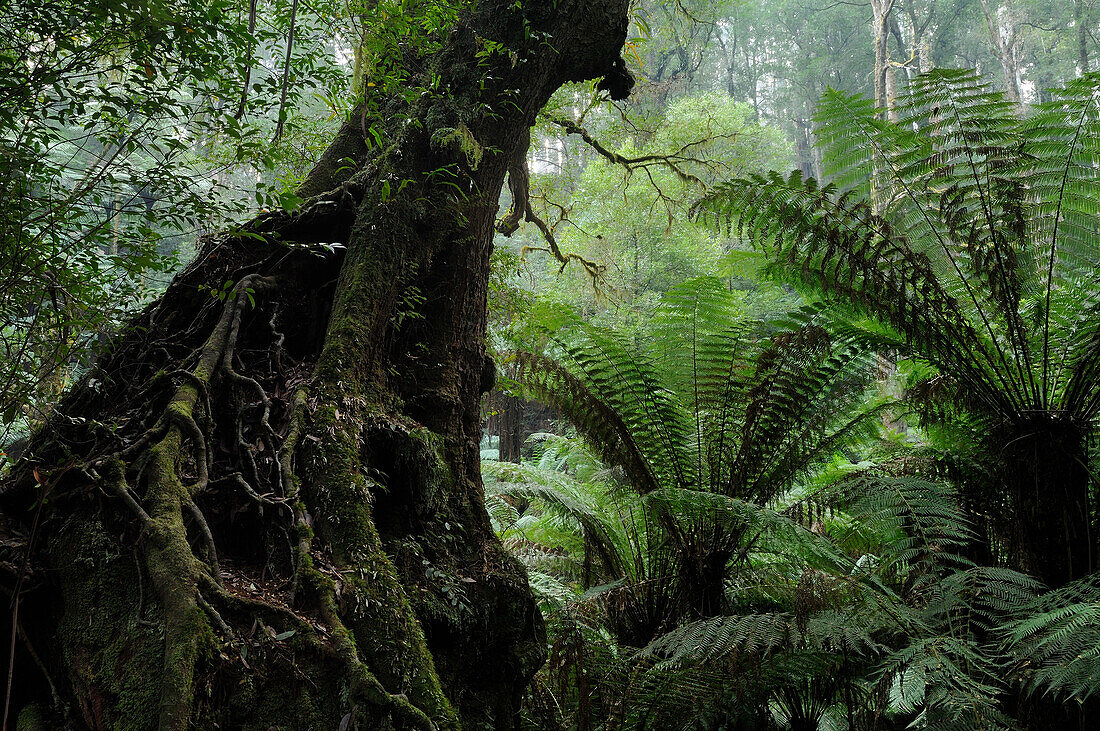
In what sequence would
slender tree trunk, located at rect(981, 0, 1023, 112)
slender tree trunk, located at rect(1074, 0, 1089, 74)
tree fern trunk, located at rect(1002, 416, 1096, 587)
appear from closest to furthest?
tree fern trunk, located at rect(1002, 416, 1096, 587), slender tree trunk, located at rect(981, 0, 1023, 112), slender tree trunk, located at rect(1074, 0, 1089, 74)

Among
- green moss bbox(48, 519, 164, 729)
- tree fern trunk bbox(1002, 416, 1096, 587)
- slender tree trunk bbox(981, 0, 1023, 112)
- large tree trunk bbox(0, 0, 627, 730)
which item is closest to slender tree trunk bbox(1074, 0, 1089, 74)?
slender tree trunk bbox(981, 0, 1023, 112)

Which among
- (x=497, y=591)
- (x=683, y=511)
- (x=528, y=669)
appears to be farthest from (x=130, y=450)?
(x=683, y=511)

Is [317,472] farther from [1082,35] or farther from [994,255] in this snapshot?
[1082,35]

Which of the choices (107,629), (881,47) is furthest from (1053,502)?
(881,47)

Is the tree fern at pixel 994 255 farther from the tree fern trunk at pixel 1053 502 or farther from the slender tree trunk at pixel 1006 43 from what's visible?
the slender tree trunk at pixel 1006 43

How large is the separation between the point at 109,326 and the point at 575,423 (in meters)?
2.05

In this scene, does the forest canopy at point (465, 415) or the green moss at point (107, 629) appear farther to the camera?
the forest canopy at point (465, 415)

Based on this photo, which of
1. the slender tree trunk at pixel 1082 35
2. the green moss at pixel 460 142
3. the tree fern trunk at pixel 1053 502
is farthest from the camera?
the slender tree trunk at pixel 1082 35

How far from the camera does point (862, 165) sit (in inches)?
126

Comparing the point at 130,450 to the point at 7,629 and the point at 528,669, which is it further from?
the point at 528,669

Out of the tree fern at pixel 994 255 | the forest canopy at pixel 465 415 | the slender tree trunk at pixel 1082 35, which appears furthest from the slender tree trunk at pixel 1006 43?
the forest canopy at pixel 465 415

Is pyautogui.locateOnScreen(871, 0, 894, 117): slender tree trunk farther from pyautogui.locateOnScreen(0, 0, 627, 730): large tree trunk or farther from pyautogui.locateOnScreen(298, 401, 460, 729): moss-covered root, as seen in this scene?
pyautogui.locateOnScreen(298, 401, 460, 729): moss-covered root

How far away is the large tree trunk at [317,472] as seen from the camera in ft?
3.75

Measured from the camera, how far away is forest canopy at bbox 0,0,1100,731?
1247mm
